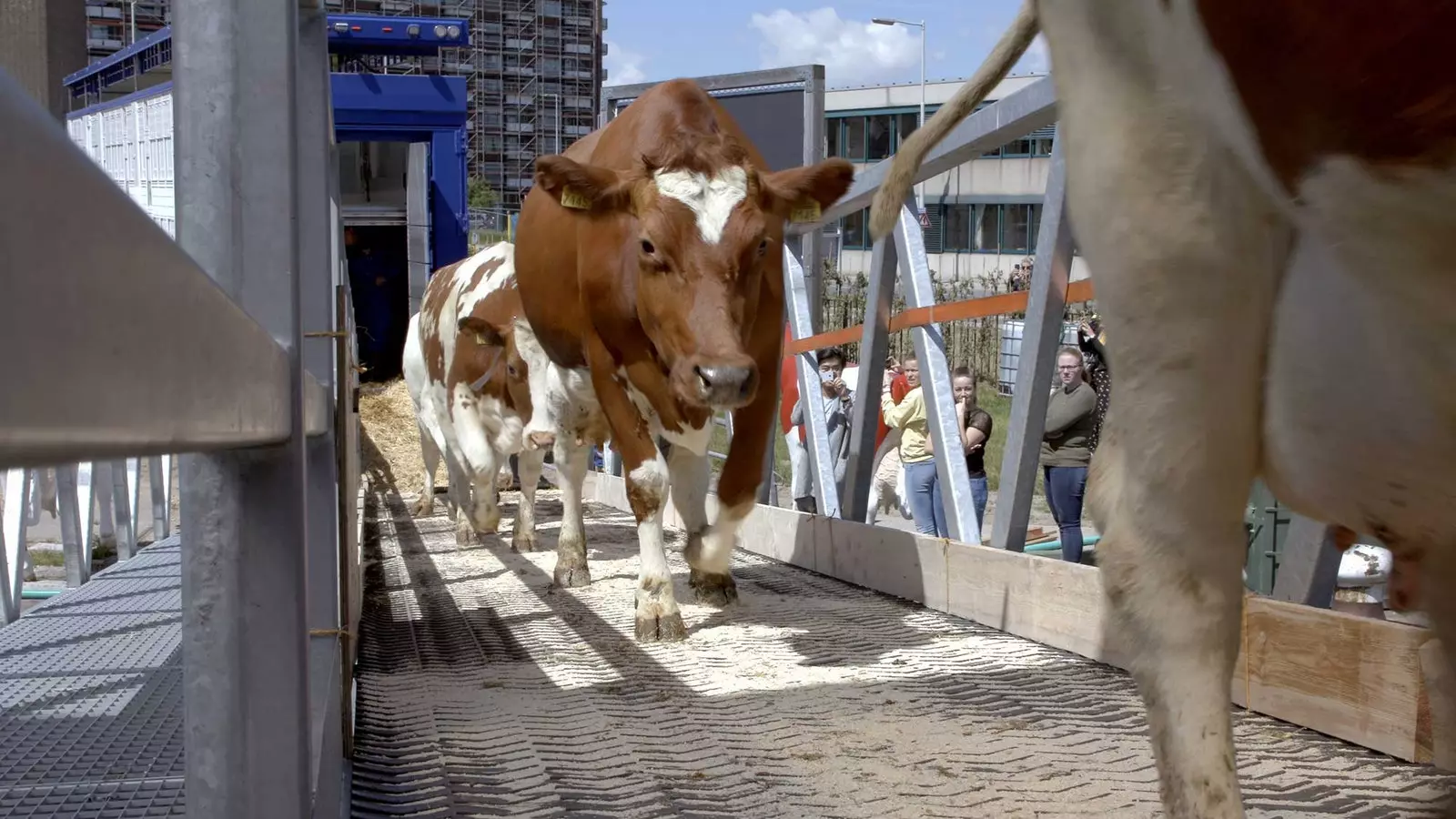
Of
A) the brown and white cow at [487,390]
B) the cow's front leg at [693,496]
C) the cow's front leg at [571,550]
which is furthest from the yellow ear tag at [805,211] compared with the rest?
the brown and white cow at [487,390]

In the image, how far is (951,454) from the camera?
19.4 ft

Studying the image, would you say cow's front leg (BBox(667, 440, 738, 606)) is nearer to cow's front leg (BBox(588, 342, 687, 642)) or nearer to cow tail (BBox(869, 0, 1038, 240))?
cow's front leg (BBox(588, 342, 687, 642))

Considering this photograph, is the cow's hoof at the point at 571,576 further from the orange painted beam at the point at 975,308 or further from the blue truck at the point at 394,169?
the blue truck at the point at 394,169

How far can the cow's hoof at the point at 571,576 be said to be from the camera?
700 centimetres

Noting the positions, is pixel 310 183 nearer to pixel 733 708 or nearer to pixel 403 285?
pixel 733 708

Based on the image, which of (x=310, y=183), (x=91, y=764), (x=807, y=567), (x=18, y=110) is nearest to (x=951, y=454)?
(x=807, y=567)

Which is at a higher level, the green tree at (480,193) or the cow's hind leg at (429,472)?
the green tree at (480,193)

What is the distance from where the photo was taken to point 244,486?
1.46m

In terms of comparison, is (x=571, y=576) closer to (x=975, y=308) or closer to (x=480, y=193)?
(x=975, y=308)

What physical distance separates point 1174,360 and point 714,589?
14.6 ft

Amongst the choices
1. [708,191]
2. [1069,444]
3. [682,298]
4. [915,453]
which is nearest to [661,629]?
[682,298]

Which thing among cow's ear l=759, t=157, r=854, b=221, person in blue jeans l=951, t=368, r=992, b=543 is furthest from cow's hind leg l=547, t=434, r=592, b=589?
person in blue jeans l=951, t=368, r=992, b=543

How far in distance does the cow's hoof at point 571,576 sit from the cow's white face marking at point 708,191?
223cm

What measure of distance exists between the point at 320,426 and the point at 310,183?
0.61m
